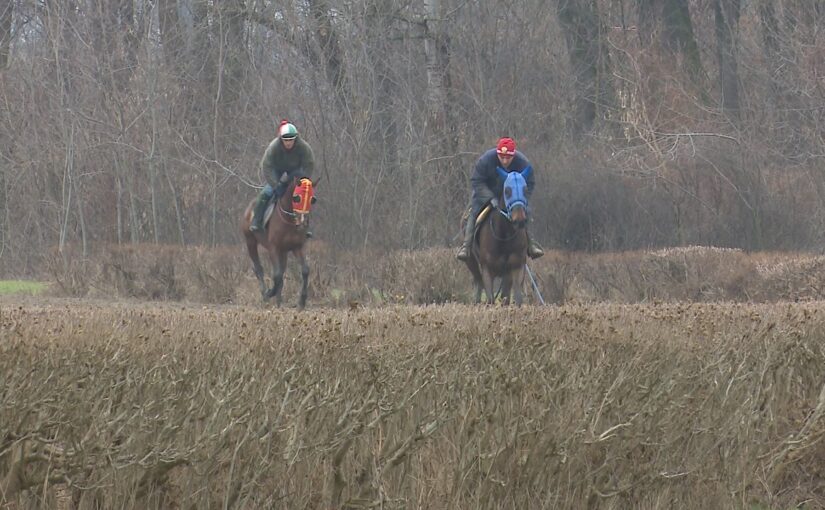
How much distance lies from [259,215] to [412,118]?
10.5 metres

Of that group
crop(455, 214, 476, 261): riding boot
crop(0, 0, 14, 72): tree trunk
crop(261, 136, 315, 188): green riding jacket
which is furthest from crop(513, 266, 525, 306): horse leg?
crop(0, 0, 14, 72): tree trunk

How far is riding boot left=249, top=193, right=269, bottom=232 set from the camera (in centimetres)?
1986

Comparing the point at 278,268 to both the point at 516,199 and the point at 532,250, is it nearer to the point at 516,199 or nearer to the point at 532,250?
the point at 532,250

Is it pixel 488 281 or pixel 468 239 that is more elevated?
pixel 468 239

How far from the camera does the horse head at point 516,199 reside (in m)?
15.7

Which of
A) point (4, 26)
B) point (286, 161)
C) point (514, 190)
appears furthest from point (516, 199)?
point (4, 26)

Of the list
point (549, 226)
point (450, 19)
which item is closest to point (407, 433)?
point (549, 226)

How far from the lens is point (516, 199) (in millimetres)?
15828

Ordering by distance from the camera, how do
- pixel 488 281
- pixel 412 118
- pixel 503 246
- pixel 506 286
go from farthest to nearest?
pixel 412 118 → pixel 506 286 → pixel 488 281 → pixel 503 246

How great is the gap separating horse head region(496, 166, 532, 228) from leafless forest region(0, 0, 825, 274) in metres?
9.40

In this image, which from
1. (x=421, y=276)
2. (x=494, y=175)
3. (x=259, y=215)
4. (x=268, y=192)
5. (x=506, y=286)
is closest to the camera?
(x=494, y=175)

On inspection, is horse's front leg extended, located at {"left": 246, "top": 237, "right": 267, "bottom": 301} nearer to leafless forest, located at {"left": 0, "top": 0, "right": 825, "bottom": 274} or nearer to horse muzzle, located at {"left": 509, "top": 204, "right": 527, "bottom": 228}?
leafless forest, located at {"left": 0, "top": 0, "right": 825, "bottom": 274}

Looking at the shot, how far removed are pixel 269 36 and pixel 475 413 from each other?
2880 cm

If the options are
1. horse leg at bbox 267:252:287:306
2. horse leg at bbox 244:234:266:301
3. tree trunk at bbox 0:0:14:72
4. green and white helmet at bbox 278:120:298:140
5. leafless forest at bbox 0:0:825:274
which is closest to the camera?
green and white helmet at bbox 278:120:298:140
